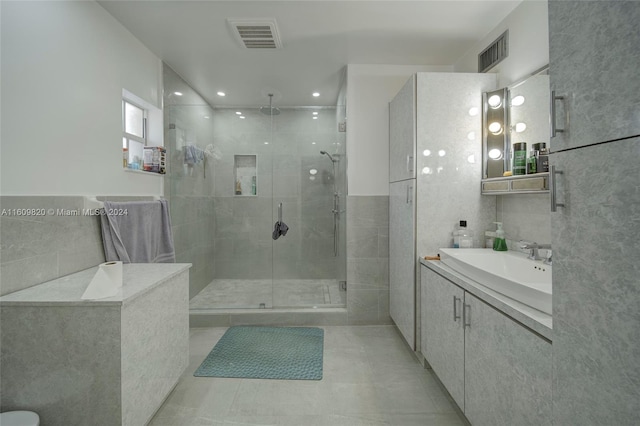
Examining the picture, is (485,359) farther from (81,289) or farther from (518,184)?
(81,289)

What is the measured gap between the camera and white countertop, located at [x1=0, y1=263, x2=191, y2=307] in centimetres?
122

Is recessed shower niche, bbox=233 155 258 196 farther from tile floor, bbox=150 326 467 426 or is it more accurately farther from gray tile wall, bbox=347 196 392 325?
tile floor, bbox=150 326 467 426

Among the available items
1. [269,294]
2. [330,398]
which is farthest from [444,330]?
[269,294]

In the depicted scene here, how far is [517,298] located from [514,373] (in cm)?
28

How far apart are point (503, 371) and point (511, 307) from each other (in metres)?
0.27

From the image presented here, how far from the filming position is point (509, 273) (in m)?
1.75

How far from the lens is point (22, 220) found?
141 cm

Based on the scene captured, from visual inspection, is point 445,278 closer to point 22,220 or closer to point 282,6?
point 282,6

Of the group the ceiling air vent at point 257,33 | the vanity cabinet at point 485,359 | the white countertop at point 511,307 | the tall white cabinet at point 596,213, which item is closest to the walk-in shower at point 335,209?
the ceiling air vent at point 257,33

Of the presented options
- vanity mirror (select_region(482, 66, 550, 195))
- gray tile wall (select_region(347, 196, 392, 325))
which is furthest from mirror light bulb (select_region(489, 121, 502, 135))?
gray tile wall (select_region(347, 196, 392, 325))

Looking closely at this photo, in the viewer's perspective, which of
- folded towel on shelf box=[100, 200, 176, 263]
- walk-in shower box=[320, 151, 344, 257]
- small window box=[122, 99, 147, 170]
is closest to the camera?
folded towel on shelf box=[100, 200, 176, 263]

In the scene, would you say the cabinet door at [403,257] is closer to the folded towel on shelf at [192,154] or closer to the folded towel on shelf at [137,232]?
the folded towel on shelf at [137,232]

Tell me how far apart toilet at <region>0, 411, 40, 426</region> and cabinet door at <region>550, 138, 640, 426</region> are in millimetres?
1865

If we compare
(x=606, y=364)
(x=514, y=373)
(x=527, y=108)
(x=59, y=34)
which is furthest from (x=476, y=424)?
(x=59, y=34)
